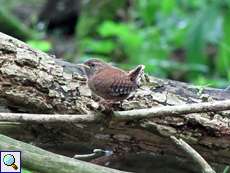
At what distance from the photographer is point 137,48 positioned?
642cm

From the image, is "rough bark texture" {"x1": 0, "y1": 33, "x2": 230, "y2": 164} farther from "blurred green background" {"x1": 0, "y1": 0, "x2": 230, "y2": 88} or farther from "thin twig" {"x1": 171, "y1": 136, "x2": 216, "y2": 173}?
"blurred green background" {"x1": 0, "y1": 0, "x2": 230, "y2": 88}

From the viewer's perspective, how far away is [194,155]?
89.3 inches

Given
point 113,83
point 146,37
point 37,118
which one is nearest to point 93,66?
point 113,83

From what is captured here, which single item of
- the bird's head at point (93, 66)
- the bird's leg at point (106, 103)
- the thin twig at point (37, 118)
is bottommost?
the thin twig at point (37, 118)

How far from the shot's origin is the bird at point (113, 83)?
2.18 m

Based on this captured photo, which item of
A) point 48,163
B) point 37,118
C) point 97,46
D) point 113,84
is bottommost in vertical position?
point 48,163

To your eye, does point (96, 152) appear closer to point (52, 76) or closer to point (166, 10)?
point (52, 76)

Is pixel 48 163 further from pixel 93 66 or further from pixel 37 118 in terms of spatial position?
pixel 93 66

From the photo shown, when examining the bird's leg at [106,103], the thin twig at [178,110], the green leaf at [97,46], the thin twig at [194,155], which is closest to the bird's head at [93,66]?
the bird's leg at [106,103]

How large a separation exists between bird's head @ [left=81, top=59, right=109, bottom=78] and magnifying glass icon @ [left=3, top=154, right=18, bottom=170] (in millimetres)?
473

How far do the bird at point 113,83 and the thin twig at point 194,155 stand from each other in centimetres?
29

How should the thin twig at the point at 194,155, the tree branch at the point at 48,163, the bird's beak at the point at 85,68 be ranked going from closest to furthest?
1. the tree branch at the point at 48,163
2. the thin twig at the point at 194,155
3. the bird's beak at the point at 85,68

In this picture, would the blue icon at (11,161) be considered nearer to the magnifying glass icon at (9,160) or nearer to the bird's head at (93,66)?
the magnifying glass icon at (9,160)

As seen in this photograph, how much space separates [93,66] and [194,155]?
529 mm
